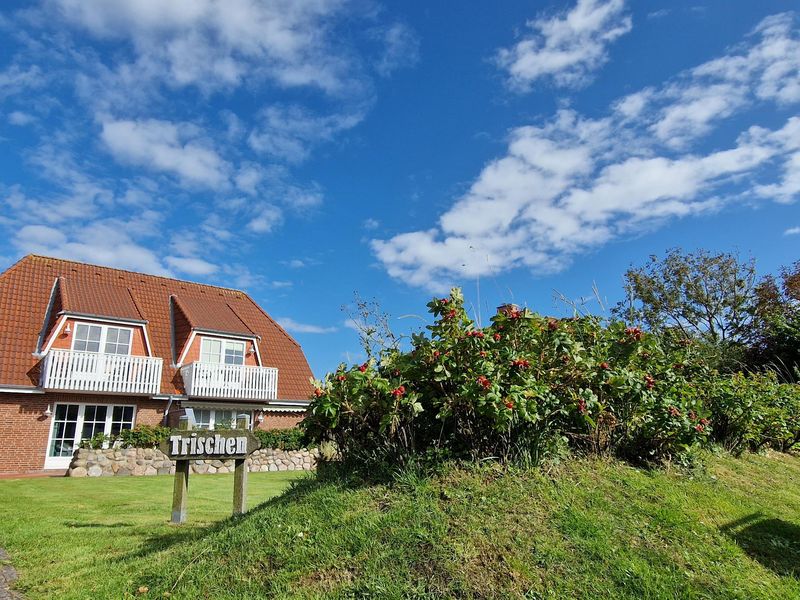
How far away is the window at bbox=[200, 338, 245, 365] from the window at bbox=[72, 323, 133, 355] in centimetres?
292

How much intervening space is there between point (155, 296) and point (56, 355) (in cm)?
613

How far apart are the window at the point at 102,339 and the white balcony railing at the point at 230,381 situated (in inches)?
93.1

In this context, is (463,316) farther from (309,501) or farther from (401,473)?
(309,501)

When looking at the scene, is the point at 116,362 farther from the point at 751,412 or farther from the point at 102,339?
the point at 751,412

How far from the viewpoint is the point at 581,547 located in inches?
149

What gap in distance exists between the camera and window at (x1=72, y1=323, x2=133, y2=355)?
19188mm

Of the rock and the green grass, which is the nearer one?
the green grass

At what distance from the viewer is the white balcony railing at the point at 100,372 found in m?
17.8

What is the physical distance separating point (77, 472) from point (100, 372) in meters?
3.62

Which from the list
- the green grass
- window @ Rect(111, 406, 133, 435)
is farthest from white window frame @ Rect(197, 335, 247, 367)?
the green grass

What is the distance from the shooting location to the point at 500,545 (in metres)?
3.78

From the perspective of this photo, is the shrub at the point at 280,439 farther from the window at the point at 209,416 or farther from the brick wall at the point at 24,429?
the brick wall at the point at 24,429

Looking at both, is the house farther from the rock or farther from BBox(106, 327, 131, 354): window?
the rock

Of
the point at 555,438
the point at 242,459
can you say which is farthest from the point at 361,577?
the point at 242,459
